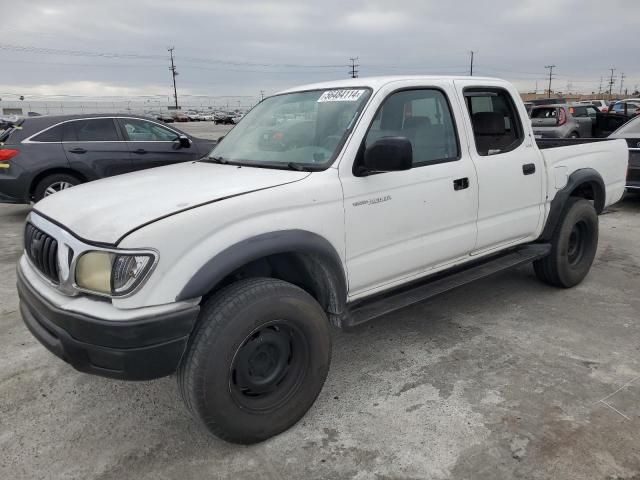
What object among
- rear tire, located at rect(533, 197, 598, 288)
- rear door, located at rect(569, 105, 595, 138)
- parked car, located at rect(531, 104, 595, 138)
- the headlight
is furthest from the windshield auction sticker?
rear door, located at rect(569, 105, 595, 138)

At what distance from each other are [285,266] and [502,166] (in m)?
1.92

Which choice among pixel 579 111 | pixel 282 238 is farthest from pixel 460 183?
pixel 579 111

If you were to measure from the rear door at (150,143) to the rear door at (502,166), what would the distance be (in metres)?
5.58

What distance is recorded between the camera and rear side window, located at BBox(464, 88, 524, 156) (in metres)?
3.82

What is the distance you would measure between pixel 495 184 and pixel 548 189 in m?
0.82

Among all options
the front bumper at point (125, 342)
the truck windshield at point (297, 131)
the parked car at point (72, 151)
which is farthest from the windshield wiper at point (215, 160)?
the parked car at point (72, 151)

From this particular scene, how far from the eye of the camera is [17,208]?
9734mm

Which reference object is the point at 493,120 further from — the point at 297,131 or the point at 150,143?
the point at 150,143

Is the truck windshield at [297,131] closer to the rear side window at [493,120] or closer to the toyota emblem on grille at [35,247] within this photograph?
the rear side window at [493,120]

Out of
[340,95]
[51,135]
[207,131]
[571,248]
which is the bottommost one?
[571,248]

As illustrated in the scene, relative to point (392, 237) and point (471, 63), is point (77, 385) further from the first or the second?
point (471, 63)

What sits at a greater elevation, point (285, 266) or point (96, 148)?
point (96, 148)

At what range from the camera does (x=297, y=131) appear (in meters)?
3.37

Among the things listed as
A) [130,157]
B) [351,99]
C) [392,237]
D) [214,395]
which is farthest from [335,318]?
[130,157]
